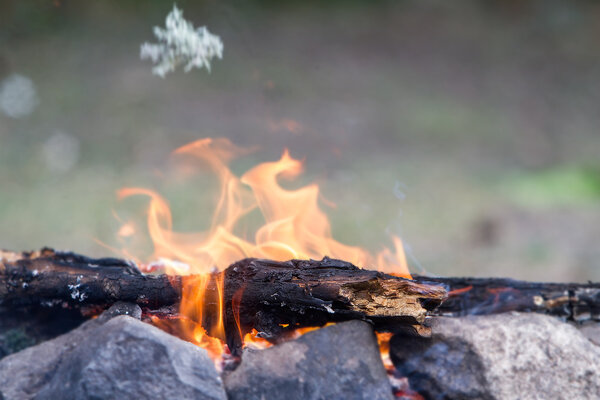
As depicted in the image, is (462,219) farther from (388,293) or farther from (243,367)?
(243,367)

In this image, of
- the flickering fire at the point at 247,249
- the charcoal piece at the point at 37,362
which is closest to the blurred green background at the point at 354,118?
the flickering fire at the point at 247,249

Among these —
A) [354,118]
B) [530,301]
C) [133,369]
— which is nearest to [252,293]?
[133,369]

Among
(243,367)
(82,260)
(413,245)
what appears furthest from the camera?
(413,245)

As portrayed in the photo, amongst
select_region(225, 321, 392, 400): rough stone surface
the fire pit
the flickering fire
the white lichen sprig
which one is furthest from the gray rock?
the white lichen sprig

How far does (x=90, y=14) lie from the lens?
4.27 metres

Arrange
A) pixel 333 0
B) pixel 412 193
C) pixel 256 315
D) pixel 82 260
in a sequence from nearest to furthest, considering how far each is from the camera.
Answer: pixel 256 315 < pixel 82 260 < pixel 412 193 < pixel 333 0

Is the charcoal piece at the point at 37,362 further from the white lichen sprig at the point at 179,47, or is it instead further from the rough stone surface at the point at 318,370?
the white lichen sprig at the point at 179,47

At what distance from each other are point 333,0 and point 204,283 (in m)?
3.65

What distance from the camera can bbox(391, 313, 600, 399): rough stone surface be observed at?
5.98ft

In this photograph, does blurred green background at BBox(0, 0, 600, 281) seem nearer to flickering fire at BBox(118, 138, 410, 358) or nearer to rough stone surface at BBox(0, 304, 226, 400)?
flickering fire at BBox(118, 138, 410, 358)

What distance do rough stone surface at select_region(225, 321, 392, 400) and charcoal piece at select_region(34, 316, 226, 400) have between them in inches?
5.1

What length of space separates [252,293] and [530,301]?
1.30m

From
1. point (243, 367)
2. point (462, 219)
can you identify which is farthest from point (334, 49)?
point (243, 367)

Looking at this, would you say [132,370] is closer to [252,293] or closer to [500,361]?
[252,293]
